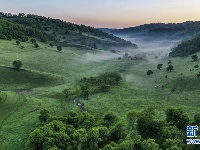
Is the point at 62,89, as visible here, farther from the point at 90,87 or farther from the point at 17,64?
the point at 17,64

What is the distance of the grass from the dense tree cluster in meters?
8.25

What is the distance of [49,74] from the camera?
156m

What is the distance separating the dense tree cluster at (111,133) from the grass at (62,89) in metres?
8.25

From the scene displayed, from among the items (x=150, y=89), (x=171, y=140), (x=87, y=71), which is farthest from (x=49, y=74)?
(x=171, y=140)

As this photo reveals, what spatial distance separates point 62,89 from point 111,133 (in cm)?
5893

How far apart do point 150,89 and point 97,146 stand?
6370 centimetres

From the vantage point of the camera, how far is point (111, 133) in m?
75.6

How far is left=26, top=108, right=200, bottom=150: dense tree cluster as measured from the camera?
2645 inches

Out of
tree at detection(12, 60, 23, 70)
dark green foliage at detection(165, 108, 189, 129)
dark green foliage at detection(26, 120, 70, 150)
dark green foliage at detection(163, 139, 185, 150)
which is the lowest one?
dark green foliage at detection(26, 120, 70, 150)

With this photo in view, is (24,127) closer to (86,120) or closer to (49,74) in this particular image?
(86,120)

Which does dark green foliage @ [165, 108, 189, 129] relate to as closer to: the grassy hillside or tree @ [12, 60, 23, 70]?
the grassy hillside

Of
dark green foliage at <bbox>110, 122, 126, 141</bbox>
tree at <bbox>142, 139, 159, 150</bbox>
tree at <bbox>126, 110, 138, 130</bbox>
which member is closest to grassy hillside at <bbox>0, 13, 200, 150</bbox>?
dark green foliage at <bbox>110, 122, 126, 141</bbox>

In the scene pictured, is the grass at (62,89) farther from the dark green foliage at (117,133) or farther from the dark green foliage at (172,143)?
the dark green foliage at (172,143)

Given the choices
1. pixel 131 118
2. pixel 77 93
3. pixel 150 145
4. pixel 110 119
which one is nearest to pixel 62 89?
pixel 77 93
